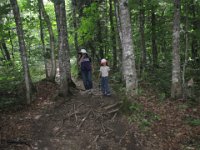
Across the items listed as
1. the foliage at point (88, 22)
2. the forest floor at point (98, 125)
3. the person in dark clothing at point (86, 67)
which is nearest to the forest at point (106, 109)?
the forest floor at point (98, 125)

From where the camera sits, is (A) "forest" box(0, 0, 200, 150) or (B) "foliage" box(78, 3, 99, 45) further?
(B) "foliage" box(78, 3, 99, 45)

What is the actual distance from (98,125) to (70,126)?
1.01m

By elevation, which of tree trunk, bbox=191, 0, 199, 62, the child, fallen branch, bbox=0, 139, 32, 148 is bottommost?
fallen branch, bbox=0, 139, 32, 148

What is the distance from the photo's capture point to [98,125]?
31.3 ft

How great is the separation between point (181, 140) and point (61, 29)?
22.9 ft

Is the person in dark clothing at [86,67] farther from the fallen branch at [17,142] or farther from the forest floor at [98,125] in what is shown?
the fallen branch at [17,142]

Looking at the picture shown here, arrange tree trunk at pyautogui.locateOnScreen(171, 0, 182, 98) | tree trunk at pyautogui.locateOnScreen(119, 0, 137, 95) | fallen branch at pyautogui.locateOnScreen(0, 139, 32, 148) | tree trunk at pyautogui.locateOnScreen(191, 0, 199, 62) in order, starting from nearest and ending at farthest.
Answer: fallen branch at pyautogui.locateOnScreen(0, 139, 32, 148) < tree trunk at pyautogui.locateOnScreen(119, 0, 137, 95) < tree trunk at pyautogui.locateOnScreen(171, 0, 182, 98) < tree trunk at pyautogui.locateOnScreen(191, 0, 199, 62)

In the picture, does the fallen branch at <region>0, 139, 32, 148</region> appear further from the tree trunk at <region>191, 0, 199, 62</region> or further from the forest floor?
the tree trunk at <region>191, 0, 199, 62</region>

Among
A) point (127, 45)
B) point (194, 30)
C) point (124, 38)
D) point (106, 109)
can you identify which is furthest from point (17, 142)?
point (194, 30)

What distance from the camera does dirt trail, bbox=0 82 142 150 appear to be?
8.36m

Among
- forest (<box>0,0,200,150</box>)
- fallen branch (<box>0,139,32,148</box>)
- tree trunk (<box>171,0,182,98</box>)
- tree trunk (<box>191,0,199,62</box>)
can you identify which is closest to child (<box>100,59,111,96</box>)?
forest (<box>0,0,200,150</box>)

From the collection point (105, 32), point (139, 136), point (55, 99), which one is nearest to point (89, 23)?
point (105, 32)

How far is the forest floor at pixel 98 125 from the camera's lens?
332 inches

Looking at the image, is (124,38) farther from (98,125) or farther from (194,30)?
(194,30)
